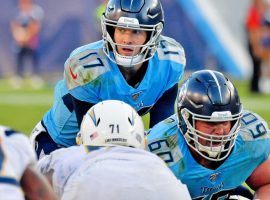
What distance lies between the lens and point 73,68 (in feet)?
17.9

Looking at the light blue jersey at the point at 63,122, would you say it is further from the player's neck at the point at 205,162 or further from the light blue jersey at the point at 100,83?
the player's neck at the point at 205,162

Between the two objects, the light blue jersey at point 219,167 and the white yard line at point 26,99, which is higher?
the light blue jersey at point 219,167

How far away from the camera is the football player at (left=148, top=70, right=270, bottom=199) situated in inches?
187

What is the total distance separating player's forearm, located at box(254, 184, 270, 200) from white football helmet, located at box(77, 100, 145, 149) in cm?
106

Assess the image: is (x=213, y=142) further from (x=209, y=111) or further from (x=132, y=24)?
(x=132, y=24)

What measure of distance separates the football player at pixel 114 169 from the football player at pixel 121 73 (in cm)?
134

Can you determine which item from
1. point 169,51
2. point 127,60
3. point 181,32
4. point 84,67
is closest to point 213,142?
point 127,60

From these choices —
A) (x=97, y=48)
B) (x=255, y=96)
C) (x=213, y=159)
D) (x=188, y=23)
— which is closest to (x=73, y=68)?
(x=97, y=48)

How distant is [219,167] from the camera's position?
16.1ft

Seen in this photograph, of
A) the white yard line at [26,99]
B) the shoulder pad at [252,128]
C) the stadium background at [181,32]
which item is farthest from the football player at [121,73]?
the stadium background at [181,32]

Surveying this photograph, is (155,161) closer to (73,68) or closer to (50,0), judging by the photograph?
(73,68)

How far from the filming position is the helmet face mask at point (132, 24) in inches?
214

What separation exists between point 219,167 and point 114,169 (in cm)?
139

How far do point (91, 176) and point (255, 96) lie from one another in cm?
1191
